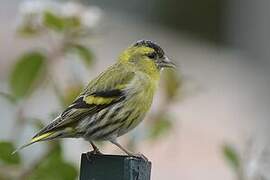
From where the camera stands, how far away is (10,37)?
15.5 meters

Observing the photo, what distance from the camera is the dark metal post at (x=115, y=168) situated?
3.54 metres

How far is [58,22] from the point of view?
4.79 metres

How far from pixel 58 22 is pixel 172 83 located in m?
0.76

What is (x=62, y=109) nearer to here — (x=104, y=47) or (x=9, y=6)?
(x=104, y=47)

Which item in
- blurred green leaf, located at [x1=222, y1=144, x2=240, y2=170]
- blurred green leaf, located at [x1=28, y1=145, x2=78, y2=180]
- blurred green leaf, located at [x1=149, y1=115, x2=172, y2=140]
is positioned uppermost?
blurred green leaf, located at [x1=149, y1=115, x2=172, y2=140]

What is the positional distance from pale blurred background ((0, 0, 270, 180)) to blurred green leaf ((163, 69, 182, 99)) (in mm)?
71

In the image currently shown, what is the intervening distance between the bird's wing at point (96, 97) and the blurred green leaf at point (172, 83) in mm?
249

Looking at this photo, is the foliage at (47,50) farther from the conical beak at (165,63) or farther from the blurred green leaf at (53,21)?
the conical beak at (165,63)

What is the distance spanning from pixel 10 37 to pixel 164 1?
521 cm

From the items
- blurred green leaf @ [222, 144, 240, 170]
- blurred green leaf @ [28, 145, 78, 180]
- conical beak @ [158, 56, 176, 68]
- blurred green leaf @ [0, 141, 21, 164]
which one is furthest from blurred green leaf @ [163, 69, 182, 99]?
blurred green leaf @ [0, 141, 21, 164]

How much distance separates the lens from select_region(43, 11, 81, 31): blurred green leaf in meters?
4.78

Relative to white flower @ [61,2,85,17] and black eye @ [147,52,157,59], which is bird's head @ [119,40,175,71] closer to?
black eye @ [147,52,157,59]

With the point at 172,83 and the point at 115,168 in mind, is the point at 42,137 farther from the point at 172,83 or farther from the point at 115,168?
the point at 172,83

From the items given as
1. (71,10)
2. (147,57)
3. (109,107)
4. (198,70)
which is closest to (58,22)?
(71,10)
